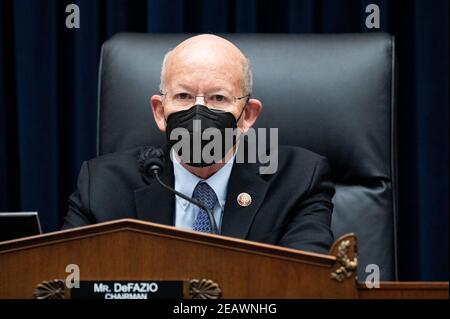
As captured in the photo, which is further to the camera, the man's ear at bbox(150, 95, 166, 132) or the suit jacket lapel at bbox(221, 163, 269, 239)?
the man's ear at bbox(150, 95, 166, 132)

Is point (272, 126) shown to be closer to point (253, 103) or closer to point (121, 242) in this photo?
point (253, 103)

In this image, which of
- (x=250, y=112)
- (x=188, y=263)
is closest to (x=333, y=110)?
(x=250, y=112)

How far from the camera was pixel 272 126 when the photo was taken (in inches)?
70.7

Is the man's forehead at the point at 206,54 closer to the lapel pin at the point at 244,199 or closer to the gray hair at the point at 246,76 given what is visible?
the gray hair at the point at 246,76

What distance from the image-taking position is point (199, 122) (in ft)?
5.13

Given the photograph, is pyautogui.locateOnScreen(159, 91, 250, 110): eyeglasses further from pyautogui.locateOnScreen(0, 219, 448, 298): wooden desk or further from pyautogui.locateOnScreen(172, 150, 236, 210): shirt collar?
pyautogui.locateOnScreen(0, 219, 448, 298): wooden desk

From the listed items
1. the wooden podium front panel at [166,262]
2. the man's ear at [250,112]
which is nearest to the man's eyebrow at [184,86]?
the man's ear at [250,112]

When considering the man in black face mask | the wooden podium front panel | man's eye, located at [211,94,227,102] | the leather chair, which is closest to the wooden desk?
the wooden podium front panel

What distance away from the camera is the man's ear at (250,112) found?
5.56ft

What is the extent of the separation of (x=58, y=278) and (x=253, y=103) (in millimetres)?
794

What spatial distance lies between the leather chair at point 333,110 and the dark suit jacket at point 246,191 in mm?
74

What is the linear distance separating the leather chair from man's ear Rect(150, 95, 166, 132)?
11cm

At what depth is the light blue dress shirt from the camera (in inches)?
64.5

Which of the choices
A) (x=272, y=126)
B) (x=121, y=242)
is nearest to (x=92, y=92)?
(x=272, y=126)
